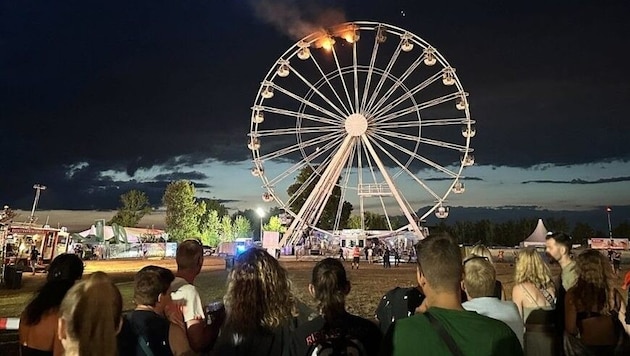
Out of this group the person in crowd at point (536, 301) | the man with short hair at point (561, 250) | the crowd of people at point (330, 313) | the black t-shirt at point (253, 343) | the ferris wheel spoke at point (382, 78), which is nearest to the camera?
the crowd of people at point (330, 313)

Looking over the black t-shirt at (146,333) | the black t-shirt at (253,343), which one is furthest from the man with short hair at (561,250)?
the black t-shirt at (146,333)

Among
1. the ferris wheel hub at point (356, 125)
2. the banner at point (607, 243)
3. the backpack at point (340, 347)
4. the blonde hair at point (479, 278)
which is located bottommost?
the backpack at point (340, 347)

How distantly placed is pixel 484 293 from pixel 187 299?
245cm

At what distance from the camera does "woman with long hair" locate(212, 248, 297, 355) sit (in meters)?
3.33

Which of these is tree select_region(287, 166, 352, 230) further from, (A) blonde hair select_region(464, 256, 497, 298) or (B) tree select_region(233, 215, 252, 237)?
(A) blonde hair select_region(464, 256, 497, 298)

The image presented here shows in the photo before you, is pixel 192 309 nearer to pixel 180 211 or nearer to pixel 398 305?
pixel 398 305

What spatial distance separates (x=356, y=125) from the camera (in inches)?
1462

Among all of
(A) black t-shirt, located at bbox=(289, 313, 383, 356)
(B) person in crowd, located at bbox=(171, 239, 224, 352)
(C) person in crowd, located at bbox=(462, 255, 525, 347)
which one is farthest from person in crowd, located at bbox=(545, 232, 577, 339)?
(B) person in crowd, located at bbox=(171, 239, 224, 352)

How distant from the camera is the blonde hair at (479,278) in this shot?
4.06 m

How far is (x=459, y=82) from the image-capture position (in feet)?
112

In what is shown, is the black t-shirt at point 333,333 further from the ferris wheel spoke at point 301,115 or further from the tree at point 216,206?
the tree at point 216,206

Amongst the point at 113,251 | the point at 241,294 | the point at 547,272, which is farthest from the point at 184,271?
the point at 113,251

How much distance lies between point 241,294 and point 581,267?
325 centimetres

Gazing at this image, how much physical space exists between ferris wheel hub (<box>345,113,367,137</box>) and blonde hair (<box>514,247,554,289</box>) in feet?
105
